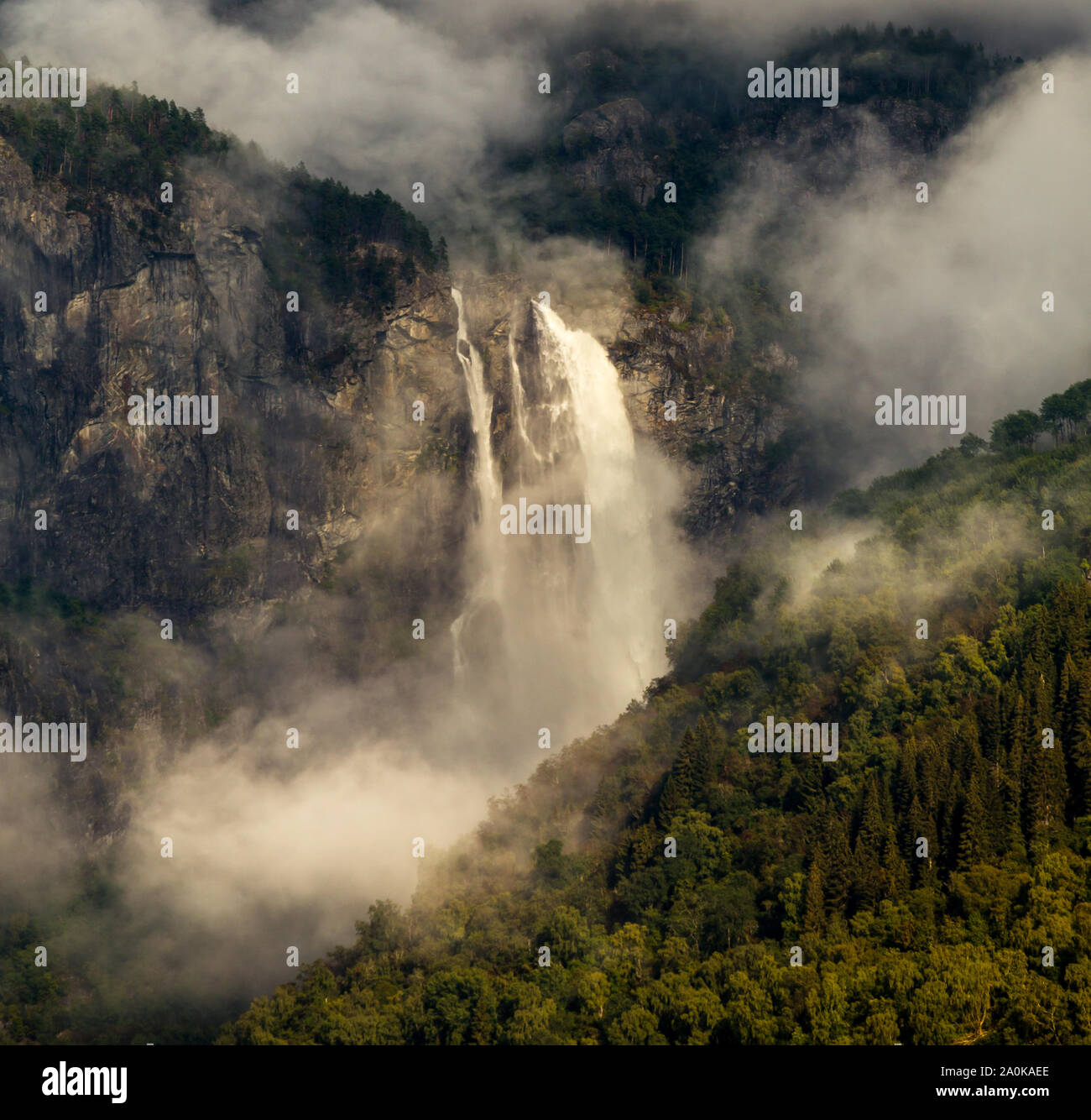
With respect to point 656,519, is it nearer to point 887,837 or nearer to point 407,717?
point 407,717

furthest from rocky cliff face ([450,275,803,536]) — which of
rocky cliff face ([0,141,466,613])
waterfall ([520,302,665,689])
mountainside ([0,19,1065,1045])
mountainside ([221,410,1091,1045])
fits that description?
mountainside ([221,410,1091,1045])

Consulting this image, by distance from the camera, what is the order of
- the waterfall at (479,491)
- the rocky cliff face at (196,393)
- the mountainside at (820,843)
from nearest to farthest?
the mountainside at (820,843), the rocky cliff face at (196,393), the waterfall at (479,491)

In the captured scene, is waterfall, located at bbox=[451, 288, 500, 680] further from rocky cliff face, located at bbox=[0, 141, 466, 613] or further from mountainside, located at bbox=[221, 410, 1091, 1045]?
mountainside, located at bbox=[221, 410, 1091, 1045]

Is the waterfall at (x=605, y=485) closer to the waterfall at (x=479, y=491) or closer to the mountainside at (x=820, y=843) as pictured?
the waterfall at (x=479, y=491)

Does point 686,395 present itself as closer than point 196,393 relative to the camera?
No

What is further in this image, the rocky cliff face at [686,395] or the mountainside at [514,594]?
the rocky cliff face at [686,395]

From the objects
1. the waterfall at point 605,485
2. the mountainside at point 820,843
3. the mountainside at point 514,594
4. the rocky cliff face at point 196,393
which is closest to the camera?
the mountainside at point 820,843

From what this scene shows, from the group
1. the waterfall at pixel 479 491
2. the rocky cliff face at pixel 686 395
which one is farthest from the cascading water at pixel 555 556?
the rocky cliff face at pixel 686 395

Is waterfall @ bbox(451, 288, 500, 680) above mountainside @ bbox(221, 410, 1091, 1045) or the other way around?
above

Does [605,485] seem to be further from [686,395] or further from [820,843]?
[820,843]

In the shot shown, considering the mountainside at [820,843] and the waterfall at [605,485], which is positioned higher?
the waterfall at [605,485]

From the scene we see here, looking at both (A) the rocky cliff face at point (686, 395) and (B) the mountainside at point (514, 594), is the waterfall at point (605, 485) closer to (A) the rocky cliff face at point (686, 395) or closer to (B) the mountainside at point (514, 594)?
(B) the mountainside at point (514, 594)

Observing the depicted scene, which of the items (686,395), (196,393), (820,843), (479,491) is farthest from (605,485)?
(820,843)
